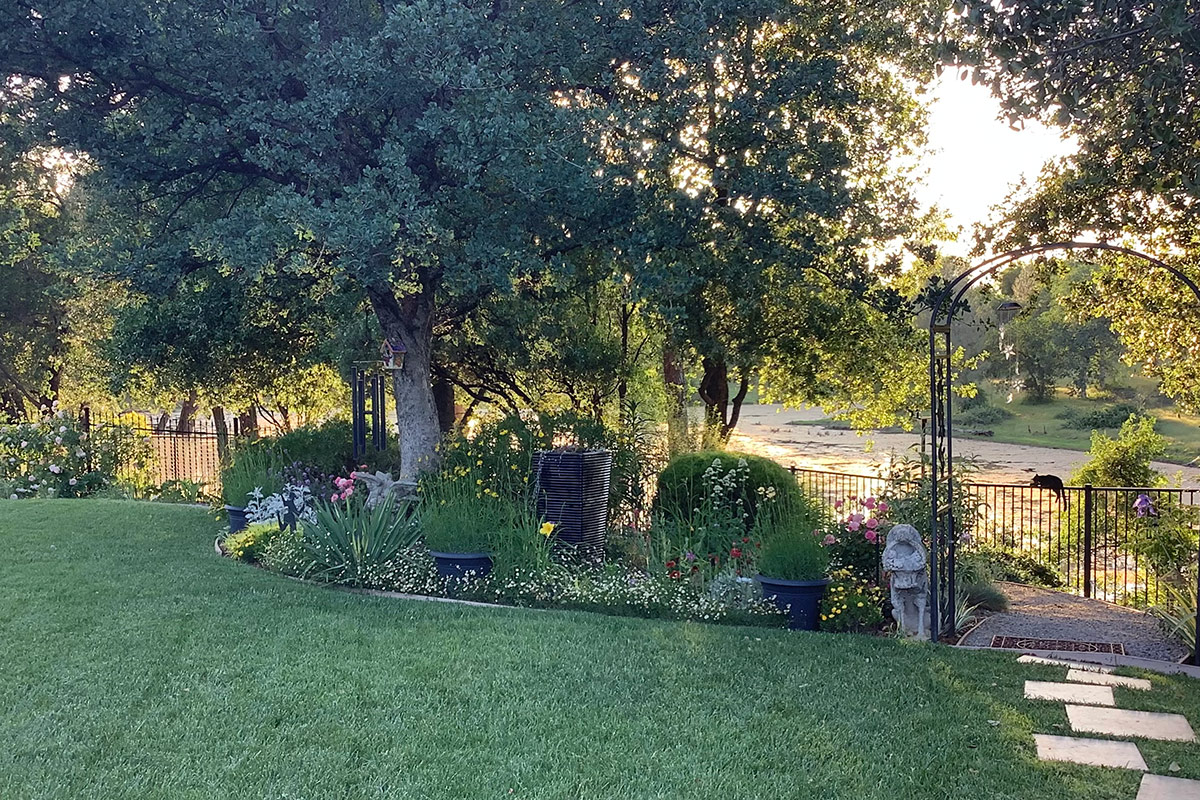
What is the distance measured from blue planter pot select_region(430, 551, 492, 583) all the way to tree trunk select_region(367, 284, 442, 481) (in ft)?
8.74

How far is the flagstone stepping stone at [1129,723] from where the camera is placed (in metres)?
3.76

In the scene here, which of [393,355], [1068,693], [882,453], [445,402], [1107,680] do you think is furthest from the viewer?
[882,453]

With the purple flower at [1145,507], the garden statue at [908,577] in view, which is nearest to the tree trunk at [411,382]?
the garden statue at [908,577]

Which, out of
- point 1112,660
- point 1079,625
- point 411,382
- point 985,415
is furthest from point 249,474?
point 985,415

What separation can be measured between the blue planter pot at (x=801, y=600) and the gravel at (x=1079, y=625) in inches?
35.2

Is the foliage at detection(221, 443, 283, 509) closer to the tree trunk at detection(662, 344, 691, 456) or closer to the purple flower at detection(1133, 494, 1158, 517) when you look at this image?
the tree trunk at detection(662, 344, 691, 456)

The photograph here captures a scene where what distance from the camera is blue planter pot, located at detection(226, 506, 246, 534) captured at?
27.5 ft

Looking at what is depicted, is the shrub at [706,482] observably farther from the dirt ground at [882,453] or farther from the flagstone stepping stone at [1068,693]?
the dirt ground at [882,453]

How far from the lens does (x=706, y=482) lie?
301 inches

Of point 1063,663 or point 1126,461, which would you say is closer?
point 1063,663

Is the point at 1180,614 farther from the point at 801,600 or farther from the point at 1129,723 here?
the point at 801,600

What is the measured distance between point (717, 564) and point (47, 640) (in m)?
4.18

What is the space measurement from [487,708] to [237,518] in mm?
5358

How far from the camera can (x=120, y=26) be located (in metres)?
6.68
